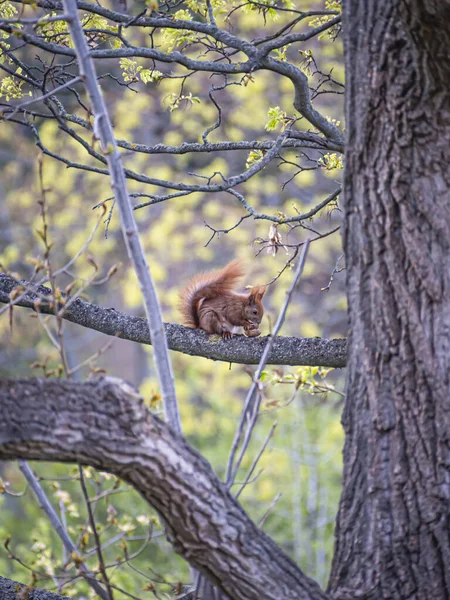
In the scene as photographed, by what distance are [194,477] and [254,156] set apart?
5.80 feet

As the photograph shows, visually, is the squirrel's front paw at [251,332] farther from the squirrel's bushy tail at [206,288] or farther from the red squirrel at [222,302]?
the squirrel's bushy tail at [206,288]

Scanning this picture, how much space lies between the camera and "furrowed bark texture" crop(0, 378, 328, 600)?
169 cm

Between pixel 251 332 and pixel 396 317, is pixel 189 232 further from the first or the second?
pixel 396 317

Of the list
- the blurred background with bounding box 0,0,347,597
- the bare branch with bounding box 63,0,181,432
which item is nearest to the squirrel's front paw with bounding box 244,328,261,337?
the bare branch with bounding box 63,0,181,432

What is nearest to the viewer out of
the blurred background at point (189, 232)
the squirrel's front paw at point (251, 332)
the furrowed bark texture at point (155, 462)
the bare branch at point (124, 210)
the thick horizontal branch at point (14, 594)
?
the furrowed bark texture at point (155, 462)

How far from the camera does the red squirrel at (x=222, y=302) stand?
4.09 meters

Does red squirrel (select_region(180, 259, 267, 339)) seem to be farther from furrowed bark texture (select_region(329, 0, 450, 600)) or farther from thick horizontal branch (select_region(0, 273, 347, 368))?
furrowed bark texture (select_region(329, 0, 450, 600))

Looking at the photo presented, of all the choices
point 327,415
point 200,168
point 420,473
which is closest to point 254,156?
point 420,473

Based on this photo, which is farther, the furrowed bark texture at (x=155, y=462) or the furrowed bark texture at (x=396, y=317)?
the furrowed bark texture at (x=396, y=317)

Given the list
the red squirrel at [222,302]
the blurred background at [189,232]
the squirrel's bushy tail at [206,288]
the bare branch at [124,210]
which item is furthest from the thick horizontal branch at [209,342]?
the blurred background at [189,232]

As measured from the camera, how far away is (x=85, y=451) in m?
1.71

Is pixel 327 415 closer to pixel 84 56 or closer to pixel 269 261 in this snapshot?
pixel 269 261

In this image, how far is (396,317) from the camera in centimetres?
202

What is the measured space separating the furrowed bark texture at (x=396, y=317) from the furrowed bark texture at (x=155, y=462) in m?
0.24
